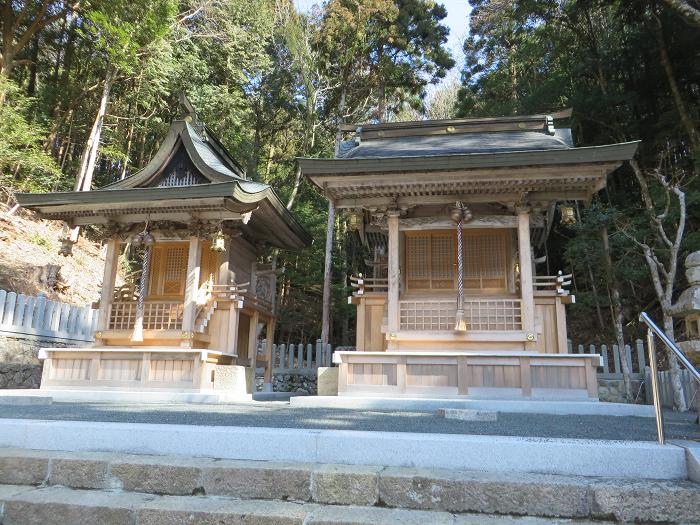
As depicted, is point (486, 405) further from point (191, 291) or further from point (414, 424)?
point (191, 291)

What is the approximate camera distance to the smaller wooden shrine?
31.8ft

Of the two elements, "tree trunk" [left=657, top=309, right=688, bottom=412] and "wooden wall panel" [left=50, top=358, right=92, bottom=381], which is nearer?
"wooden wall panel" [left=50, top=358, right=92, bottom=381]

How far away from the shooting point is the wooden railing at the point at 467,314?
8.96 meters

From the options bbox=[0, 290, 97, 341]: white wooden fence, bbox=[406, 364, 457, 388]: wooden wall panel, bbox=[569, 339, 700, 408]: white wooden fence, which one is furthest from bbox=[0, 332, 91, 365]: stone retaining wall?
bbox=[569, 339, 700, 408]: white wooden fence

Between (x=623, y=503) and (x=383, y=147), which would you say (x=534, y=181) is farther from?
(x=623, y=503)

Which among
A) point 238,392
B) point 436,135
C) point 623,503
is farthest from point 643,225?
point 623,503

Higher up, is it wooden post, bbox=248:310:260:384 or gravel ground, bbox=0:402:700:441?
wooden post, bbox=248:310:260:384

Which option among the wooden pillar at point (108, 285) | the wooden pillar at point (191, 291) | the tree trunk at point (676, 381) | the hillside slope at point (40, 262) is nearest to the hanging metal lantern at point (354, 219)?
the wooden pillar at point (191, 291)

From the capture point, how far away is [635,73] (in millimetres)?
18266

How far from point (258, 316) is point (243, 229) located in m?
2.32

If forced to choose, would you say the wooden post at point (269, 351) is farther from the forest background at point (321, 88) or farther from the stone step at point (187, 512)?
the stone step at point (187, 512)

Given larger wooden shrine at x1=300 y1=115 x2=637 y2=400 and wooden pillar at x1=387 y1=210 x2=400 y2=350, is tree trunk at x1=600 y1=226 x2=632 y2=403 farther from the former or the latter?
wooden pillar at x1=387 y1=210 x2=400 y2=350

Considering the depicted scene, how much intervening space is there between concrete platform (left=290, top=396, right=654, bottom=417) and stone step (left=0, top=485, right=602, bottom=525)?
4.55 m

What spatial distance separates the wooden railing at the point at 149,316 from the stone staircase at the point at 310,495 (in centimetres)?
734
